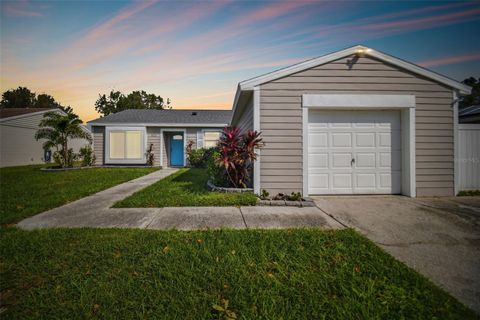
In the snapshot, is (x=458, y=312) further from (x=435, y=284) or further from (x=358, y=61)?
(x=358, y=61)

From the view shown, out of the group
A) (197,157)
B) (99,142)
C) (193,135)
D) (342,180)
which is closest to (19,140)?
(99,142)

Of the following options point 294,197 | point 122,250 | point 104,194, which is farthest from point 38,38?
point 294,197

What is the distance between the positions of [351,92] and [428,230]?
12.0 ft

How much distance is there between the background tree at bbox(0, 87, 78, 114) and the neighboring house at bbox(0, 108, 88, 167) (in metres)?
41.5

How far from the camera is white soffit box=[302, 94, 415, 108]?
17.1 feet

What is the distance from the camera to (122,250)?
2.51m

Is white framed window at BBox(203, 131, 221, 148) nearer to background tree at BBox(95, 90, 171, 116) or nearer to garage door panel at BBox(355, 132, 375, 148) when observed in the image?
garage door panel at BBox(355, 132, 375, 148)

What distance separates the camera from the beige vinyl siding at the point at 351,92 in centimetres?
520

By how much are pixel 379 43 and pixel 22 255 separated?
9.29 metres

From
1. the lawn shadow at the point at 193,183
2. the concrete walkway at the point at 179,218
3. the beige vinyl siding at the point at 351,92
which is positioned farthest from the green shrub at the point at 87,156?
the beige vinyl siding at the point at 351,92

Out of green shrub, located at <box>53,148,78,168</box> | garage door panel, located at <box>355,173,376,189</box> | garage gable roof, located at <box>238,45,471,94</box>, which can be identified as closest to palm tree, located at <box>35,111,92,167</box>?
green shrub, located at <box>53,148,78,168</box>

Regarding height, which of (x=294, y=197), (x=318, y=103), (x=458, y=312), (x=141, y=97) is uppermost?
(x=141, y=97)

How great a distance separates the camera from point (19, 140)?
15492 millimetres

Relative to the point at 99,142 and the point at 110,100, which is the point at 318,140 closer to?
the point at 99,142
